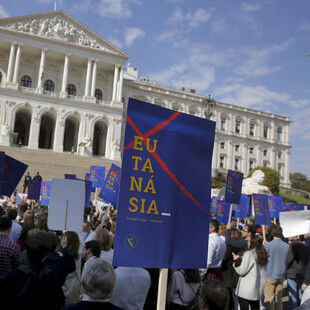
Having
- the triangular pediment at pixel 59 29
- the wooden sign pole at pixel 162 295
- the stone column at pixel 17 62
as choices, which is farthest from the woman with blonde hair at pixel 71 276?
the triangular pediment at pixel 59 29

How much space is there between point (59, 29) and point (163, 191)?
43.7 m

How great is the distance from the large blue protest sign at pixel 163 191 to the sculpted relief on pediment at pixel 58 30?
140ft

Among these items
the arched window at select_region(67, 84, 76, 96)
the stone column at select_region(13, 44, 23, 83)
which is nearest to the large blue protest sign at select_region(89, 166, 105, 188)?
the stone column at select_region(13, 44, 23, 83)

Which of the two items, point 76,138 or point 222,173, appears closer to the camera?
point 76,138

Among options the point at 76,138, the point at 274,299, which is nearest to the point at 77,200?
the point at 274,299

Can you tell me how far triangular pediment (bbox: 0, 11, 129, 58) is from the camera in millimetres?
41156

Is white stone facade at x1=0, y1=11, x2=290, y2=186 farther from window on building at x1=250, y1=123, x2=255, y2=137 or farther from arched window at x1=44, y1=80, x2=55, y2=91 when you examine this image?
window on building at x1=250, y1=123, x2=255, y2=137

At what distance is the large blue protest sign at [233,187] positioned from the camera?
10.2m

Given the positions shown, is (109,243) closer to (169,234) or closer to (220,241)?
(169,234)

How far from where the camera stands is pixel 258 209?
9.95 meters

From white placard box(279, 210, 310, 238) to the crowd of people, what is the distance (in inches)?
10.9

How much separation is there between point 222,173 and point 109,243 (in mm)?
53224

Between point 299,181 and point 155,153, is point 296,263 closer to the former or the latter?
point 155,153

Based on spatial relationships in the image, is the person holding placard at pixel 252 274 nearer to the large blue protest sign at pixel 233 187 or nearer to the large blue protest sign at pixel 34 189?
the large blue protest sign at pixel 233 187
